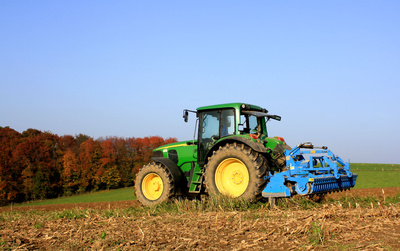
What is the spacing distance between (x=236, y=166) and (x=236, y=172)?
0.45 ft

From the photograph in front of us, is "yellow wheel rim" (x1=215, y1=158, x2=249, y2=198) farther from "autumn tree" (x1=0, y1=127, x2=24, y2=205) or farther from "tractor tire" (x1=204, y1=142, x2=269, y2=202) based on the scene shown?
"autumn tree" (x1=0, y1=127, x2=24, y2=205)

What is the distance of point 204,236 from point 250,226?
2.48 feet

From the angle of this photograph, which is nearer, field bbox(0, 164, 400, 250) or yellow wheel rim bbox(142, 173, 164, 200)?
field bbox(0, 164, 400, 250)

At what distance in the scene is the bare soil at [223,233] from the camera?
4.36 meters

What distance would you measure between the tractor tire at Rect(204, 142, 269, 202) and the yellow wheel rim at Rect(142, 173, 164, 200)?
1.96 m

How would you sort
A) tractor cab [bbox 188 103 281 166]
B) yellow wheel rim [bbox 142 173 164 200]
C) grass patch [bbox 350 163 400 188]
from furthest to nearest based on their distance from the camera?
grass patch [bbox 350 163 400 188], yellow wheel rim [bbox 142 173 164 200], tractor cab [bbox 188 103 281 166]

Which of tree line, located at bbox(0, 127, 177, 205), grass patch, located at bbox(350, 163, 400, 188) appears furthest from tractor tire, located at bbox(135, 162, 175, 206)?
tree line, located at bbox(0, 127, 177, 205)

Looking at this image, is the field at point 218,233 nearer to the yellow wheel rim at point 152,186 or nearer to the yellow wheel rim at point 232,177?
the yellow wheel rim at point 232,177

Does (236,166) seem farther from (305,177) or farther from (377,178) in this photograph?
(377,178)

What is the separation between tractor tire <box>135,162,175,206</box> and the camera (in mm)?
9398

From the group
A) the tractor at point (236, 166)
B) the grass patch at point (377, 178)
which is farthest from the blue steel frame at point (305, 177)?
the grass patch at point (377, 178)

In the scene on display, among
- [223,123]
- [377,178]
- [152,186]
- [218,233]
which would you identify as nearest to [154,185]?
[152,186]

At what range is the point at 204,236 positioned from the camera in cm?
478

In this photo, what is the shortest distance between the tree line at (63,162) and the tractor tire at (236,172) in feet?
119
